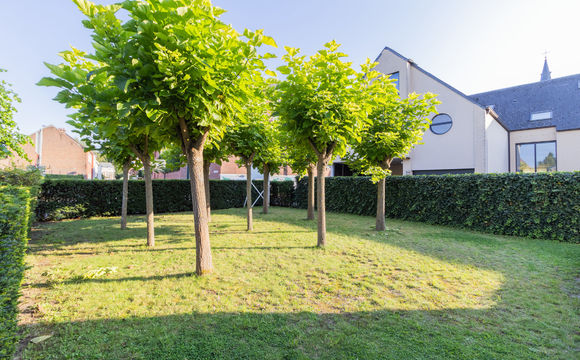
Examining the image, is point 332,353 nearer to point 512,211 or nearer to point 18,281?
point 18,281

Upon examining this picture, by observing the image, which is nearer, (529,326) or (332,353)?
(332,353)

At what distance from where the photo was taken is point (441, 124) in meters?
15.1

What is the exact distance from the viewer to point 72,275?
428 cm

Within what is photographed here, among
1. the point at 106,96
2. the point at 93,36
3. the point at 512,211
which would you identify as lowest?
the point at 512,211

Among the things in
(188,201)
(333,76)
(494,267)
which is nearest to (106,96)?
(333,76)

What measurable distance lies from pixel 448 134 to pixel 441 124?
0.72m

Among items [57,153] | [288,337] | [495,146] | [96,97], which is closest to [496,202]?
[288,337]

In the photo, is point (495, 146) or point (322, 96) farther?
point (495, 146)

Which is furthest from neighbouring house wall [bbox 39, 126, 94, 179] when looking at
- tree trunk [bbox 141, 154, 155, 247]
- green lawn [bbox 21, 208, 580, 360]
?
green lawn [bbox 21, 208, 580, 360]

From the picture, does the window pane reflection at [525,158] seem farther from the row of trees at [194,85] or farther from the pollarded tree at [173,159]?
the pollarded tree at [173,159]

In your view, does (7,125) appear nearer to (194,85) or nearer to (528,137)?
(194,85)

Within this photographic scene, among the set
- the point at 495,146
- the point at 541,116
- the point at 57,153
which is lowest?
the point at 495,146

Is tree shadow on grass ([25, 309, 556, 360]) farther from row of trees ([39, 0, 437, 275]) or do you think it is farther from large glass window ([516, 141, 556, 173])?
large glass window ([516, 141, 556, 173])

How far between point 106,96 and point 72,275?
3.08 m
